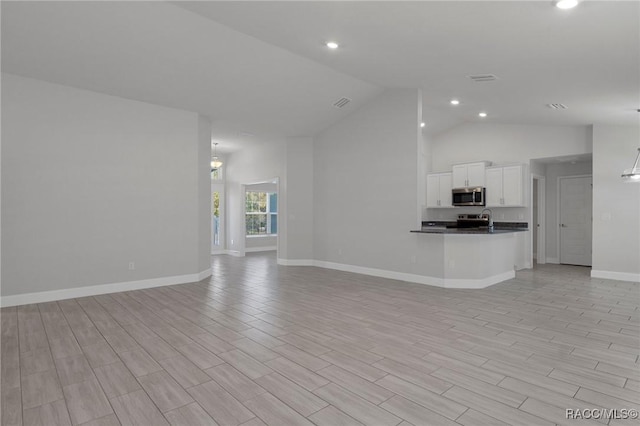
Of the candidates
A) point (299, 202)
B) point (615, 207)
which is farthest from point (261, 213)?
point (615, 207)

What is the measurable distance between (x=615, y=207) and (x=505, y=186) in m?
1.90

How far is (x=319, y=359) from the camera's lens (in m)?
2.84

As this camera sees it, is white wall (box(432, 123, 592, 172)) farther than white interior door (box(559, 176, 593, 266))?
No

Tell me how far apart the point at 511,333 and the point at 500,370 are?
977 millimetres

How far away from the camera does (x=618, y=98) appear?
4.83 m

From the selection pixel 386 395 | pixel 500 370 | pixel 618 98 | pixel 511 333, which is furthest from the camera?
pixel 618 98

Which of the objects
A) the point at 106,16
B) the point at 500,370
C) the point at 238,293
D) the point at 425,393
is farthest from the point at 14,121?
the point at 500,370

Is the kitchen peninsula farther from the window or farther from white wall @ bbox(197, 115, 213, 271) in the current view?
the window

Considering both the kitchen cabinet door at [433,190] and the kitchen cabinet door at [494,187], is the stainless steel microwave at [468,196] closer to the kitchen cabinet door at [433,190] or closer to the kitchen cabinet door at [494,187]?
the kitchen cabinet door at [494,187]

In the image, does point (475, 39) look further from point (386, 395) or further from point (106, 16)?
point (106, 16)

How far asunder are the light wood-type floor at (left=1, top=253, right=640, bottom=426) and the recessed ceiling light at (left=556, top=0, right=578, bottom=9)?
2.91 m

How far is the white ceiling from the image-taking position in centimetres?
330

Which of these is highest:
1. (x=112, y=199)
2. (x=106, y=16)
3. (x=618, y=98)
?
(x=106, y=16)

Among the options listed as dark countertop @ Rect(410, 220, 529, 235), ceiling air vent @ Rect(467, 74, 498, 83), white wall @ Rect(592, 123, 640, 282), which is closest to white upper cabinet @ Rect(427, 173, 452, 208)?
dark countertop @ Rect(410, 220, 529, 235)
